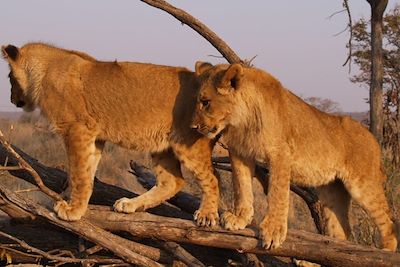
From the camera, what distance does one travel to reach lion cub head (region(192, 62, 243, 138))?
571 cm

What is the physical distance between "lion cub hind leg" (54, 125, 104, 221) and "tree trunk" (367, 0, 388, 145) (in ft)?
10.8

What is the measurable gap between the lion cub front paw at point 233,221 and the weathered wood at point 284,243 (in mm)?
48

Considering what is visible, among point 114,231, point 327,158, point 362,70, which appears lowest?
point 114,231

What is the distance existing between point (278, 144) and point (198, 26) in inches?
79.6

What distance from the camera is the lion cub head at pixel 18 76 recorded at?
6.48 metres

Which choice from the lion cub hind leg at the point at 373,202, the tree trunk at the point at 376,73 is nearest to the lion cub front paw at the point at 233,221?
the lion cub hind leg at the point at 373,202

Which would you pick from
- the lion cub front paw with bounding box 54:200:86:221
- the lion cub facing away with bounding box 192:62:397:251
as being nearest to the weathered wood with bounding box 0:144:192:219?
the lion cub front paw with bounding box 54:200:86:221

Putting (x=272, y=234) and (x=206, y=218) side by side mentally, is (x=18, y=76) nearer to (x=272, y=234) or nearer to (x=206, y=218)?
(x=206, y=218)

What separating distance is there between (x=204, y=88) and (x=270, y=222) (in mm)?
1294

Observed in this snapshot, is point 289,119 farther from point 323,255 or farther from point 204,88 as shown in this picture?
point 323,255

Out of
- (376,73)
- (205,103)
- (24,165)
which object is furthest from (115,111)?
(376,73)

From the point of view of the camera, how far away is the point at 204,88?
5.81 m

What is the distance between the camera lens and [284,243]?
5.47m

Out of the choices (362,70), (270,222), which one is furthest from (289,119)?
(362,70)
